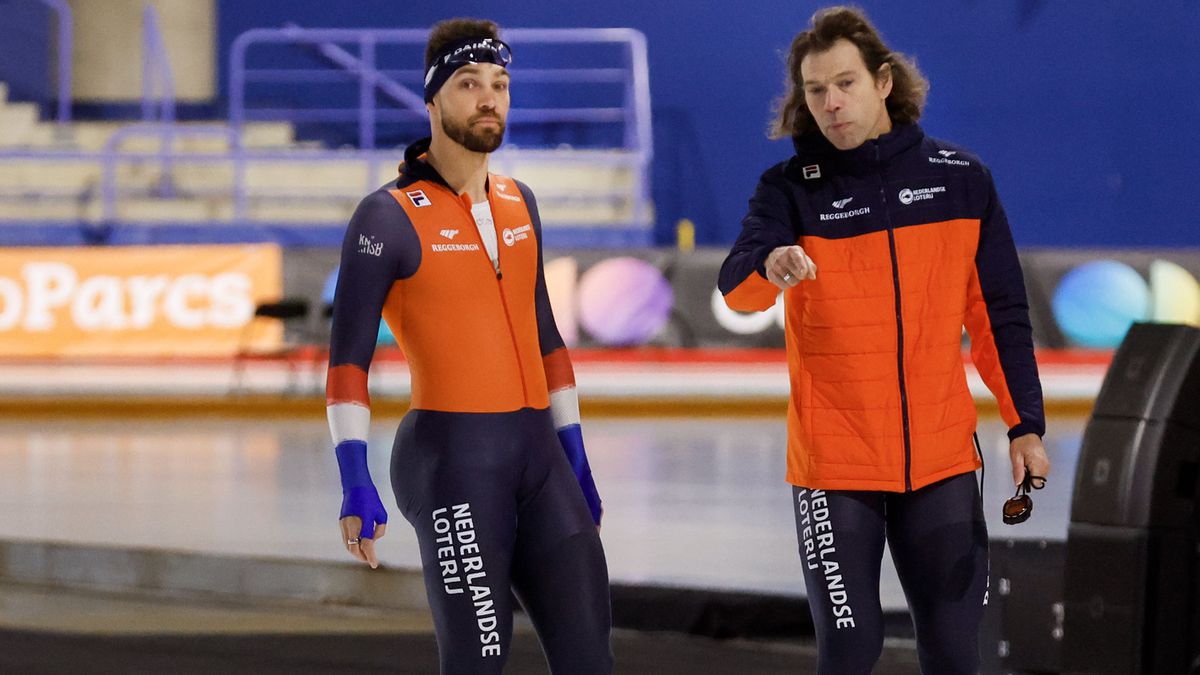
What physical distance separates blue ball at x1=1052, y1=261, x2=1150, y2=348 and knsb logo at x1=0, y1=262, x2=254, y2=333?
5.94 metres

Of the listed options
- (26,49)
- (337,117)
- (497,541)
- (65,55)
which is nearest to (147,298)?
(65,55)

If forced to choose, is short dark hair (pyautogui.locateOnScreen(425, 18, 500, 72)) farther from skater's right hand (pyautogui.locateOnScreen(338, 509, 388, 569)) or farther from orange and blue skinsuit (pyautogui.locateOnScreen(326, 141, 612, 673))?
skater's right hand (pyautogui.locateOnScreen(338, 509, 388, 569))

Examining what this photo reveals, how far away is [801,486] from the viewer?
3229 mm

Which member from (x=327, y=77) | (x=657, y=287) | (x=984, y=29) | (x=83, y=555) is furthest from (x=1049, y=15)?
(x=83, y=555)

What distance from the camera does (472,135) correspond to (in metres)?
3.25

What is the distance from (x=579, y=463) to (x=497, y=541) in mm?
292

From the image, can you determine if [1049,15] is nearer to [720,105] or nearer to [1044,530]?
[720,105]

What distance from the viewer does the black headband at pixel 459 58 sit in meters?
3.29

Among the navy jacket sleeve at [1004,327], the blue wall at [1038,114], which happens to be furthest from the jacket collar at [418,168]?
the blue wall at [1038,114]

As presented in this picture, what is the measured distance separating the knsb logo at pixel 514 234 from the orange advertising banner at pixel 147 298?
391 inches

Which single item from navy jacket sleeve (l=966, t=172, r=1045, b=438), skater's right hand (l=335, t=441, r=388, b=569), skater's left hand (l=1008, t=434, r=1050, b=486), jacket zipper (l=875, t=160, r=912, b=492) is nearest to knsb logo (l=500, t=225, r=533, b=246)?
skater's right hand (l=335, t=441, r=388, b=569)

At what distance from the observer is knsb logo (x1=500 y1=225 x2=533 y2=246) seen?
3.28 m

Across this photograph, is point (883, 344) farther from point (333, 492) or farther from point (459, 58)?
point (333, 492)

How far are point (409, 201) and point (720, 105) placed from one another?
44.8 feet
